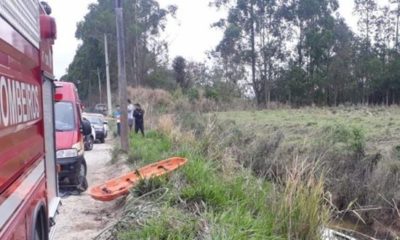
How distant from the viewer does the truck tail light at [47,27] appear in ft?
19.2

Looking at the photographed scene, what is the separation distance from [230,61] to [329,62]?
37.3 ft

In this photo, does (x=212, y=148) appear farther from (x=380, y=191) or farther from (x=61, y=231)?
(x=61, y=231)

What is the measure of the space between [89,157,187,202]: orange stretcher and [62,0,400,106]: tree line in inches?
1699

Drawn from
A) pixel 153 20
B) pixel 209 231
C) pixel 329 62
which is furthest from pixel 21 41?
pixel 153 20

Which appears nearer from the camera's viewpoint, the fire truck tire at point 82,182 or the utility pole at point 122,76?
the fire truck tire at point 82,182

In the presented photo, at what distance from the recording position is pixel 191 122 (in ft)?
69.5

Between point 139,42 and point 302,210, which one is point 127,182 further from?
point 139,42

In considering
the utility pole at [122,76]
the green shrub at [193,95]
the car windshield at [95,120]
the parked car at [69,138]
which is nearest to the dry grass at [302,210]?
→ the parked car at [69,138]

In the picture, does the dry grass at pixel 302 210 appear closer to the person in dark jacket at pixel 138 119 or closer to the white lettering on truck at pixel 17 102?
the white lettering on truck at pixel 17 102

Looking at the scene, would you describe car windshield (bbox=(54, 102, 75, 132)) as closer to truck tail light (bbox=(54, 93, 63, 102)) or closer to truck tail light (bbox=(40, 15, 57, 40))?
truck tail light (bbox=(54, 93, 63, 102))

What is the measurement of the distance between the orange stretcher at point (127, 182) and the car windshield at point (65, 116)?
6.21 ft

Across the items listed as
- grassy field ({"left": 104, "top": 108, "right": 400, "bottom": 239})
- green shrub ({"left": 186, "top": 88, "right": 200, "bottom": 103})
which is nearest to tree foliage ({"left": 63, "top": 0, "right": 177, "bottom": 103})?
green shrub ({"left": 186, "top": 88, "right": 200, "bottom": 103})

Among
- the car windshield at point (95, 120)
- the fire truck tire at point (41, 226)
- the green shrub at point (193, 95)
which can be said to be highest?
the green shrub at point (193, 95)

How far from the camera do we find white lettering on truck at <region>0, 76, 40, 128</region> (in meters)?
3.00
